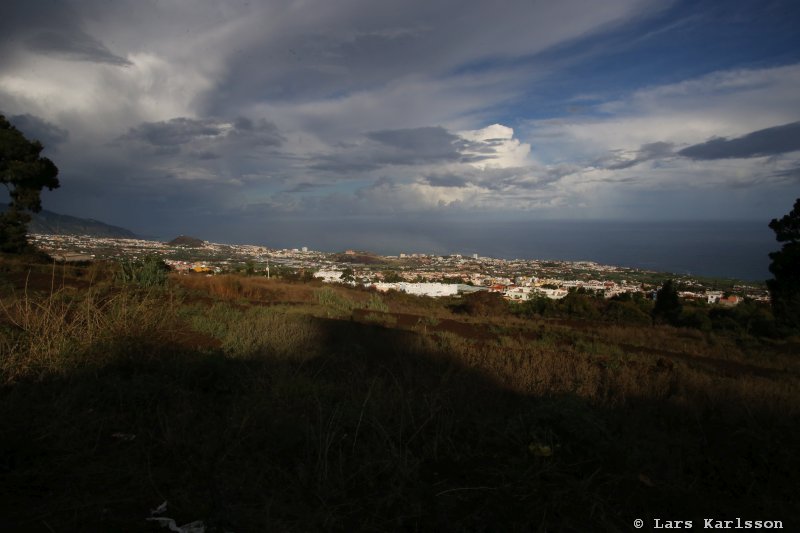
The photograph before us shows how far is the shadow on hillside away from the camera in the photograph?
266 cm

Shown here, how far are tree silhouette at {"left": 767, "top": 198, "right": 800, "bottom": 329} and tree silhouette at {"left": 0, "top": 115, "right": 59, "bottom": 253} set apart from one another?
30.9 meters

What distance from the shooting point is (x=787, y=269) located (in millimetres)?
18359

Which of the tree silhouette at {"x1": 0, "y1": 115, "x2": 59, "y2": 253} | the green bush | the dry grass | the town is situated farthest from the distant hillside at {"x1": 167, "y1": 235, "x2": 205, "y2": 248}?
the dry grass

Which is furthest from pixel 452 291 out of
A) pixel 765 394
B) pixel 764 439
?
pixel 764 439

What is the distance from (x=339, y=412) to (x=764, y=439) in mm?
3505

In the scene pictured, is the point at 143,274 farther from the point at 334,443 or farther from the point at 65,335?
the point at 334,443

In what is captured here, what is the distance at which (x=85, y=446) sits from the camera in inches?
129

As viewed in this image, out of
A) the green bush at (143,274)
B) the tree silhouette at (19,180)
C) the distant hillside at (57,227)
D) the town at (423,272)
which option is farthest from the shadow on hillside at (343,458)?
the tree silhouette at (19,180)

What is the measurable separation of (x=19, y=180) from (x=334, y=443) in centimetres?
2431

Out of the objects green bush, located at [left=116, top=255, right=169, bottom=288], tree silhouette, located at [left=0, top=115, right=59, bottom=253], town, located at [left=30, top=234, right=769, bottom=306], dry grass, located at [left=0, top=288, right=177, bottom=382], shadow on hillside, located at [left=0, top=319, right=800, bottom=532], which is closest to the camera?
shadow on hillside, located at [left=0, top=319, right=800, bottom=532]

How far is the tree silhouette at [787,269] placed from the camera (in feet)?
59.5

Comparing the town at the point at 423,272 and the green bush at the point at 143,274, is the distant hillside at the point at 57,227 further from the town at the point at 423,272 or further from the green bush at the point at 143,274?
the green bush at the point at 143,274

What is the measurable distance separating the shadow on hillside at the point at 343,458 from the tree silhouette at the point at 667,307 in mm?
17843

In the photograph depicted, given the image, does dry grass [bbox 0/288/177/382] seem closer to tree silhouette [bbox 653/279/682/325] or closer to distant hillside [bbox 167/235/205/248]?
tree silhouette [bbox 653/279/682/325]
